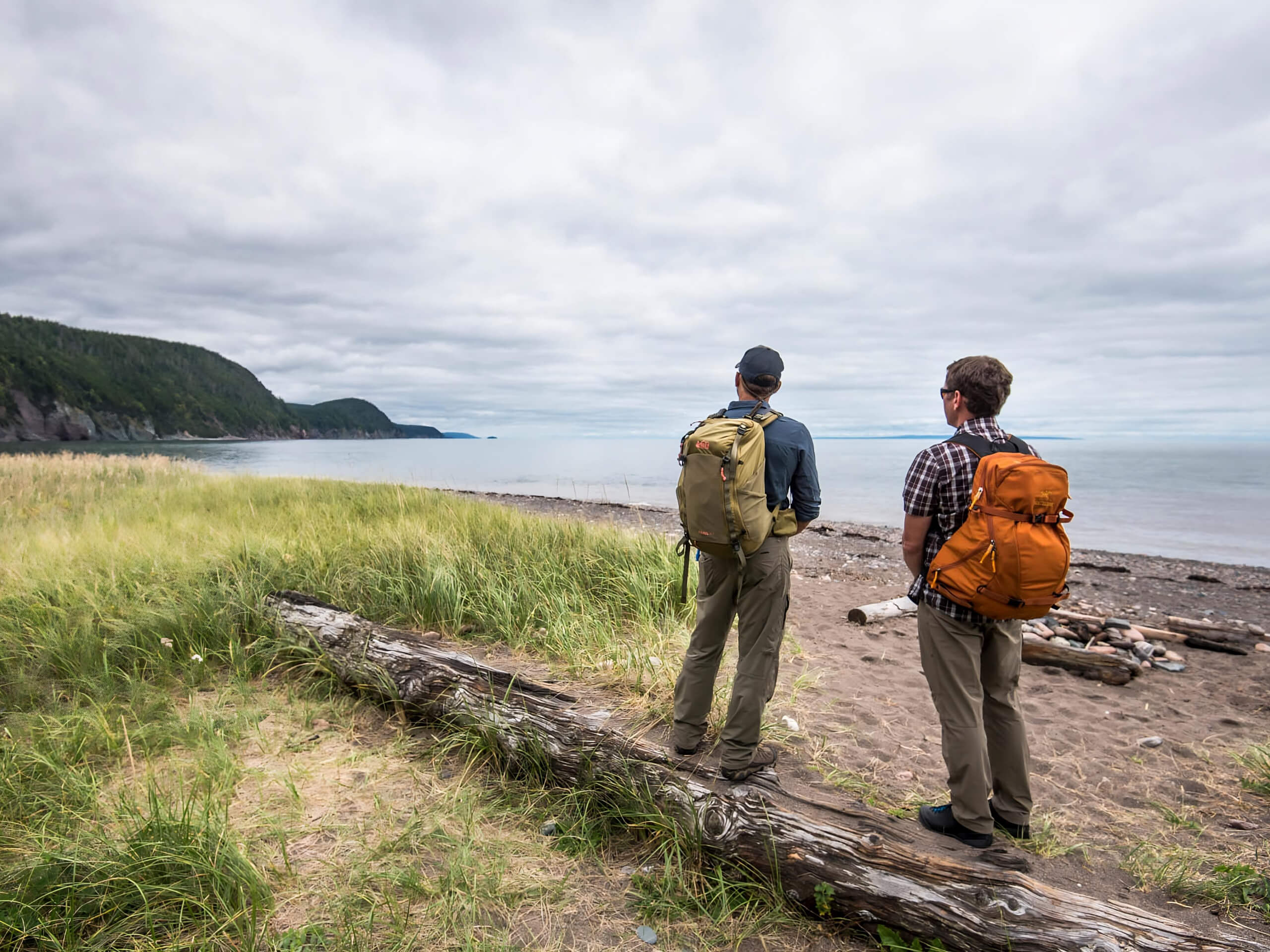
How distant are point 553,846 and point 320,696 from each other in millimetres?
2529

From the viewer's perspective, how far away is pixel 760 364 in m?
3.23

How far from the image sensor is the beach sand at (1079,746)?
3.19 m

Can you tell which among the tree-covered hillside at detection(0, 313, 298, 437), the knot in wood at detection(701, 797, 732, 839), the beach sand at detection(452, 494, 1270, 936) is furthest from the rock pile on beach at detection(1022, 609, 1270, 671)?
the tree-covered hillside at detection(0, 313, 298, 437)

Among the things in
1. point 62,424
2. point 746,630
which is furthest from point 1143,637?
point 62,424

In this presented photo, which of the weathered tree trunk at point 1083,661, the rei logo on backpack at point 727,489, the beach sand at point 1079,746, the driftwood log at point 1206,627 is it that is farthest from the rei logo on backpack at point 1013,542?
the driftwood log at point 1206,627

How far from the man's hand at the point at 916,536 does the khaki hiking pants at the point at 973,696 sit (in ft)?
0.75

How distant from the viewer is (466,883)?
274 centimetres

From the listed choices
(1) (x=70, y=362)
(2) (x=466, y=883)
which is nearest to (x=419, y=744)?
(2) (x=466, y=883)

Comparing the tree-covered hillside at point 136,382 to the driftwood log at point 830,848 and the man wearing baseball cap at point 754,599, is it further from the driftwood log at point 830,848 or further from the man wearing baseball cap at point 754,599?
the man wearing baseball cap at point 754,599

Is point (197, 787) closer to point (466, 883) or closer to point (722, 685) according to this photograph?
point (466, 883)

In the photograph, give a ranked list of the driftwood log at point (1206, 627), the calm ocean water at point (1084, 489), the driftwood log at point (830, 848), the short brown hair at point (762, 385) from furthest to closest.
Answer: the calm ocean water at point (1084, 489) → the driftwood log at point (1206, 627) → the short brown hair at point (762, 385) → the driftwood log at point (830, 848)

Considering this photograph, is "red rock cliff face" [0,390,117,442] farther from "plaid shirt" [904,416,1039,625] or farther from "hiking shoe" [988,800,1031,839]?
"hiking shoe" [988,800,1031,839]

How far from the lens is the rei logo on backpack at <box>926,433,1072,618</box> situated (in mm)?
2525

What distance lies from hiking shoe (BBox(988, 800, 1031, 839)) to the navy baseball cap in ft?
7.77
